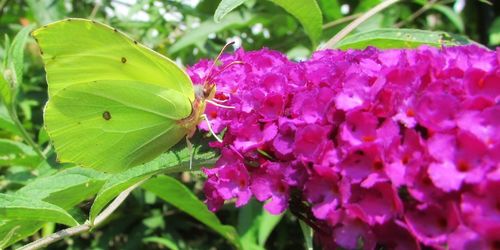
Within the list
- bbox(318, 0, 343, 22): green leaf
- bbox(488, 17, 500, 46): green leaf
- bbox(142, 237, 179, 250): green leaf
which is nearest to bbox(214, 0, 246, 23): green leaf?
bbox(318, 0, 343, 22): green leaf

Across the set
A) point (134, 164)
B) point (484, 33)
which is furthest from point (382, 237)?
point (484, 33)

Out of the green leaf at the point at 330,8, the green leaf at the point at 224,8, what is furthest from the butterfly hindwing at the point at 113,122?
the green leaf at the point at 330,8

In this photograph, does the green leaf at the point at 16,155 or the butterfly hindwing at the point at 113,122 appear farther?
the green leaf at the point at 16,155

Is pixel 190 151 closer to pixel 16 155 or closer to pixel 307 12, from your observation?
pixel 307 12

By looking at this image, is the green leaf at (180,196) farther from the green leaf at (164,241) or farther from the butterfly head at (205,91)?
Result: the green leaf at (164,241)

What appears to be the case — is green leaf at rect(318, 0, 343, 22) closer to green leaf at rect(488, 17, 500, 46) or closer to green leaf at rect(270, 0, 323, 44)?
green leaf at rect(270, 0, 323, 44)

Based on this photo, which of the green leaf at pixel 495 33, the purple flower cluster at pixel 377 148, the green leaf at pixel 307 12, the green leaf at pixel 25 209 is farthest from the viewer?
the green leaf at pixel 495 33

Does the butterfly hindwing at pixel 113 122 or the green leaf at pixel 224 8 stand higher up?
the green leaf at pixel 224 8
